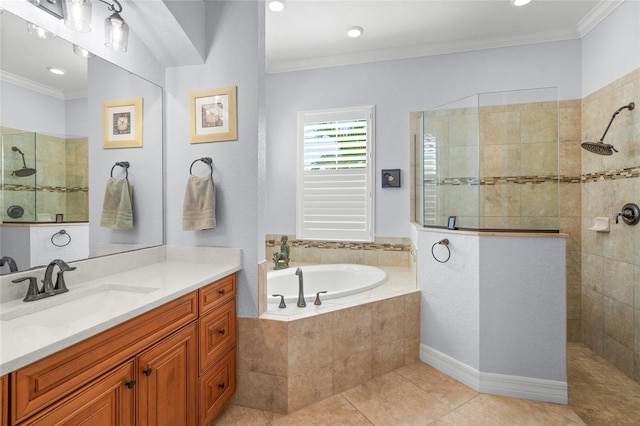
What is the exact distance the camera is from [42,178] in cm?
139

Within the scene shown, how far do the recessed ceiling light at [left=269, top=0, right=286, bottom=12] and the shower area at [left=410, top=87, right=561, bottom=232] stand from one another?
1.58m

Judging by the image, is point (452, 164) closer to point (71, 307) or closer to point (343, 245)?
point (343, 245)

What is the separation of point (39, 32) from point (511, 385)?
325cm

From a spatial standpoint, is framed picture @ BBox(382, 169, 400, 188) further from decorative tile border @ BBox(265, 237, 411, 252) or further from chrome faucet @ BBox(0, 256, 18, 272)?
chrome faucet @ BBox(0, 256, 18, 272)

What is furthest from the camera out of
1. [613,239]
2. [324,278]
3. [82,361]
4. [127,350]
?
[324,278]

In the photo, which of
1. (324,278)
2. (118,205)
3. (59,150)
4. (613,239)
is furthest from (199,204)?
(613,239)

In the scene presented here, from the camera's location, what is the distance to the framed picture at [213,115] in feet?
6.37

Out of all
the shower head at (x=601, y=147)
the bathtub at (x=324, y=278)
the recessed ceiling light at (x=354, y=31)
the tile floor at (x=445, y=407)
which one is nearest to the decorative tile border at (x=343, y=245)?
the bathtub at (x=324, y=278)

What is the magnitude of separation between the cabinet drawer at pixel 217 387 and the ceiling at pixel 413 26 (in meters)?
2.61

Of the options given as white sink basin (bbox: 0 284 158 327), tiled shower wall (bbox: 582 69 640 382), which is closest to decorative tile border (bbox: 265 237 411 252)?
tiled shower wall (bbox: 582 69 640 382)

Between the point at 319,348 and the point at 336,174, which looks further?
the point at 336,174

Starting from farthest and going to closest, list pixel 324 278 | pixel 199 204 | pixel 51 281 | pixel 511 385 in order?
1. pixel 324 278
2. pixel 511 385
3. pixel 199 204
4. pixel 51 281

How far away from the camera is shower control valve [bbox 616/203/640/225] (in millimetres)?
2172

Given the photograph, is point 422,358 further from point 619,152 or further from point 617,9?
point 617,9
